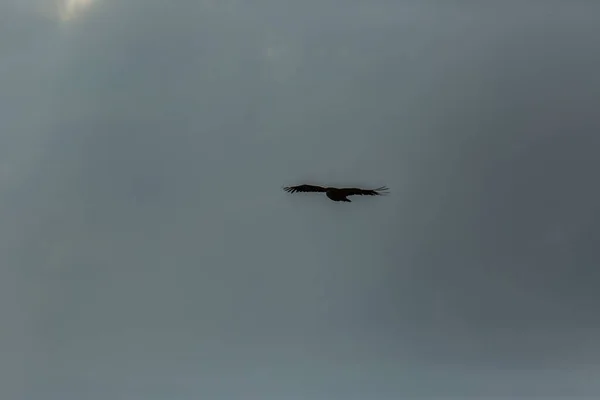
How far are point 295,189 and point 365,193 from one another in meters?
9.19

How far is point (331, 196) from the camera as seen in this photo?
139625 mm

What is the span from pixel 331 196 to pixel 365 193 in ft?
19.6

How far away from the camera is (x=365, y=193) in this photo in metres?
135

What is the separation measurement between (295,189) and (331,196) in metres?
5.13

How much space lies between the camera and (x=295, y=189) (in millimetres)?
137750
